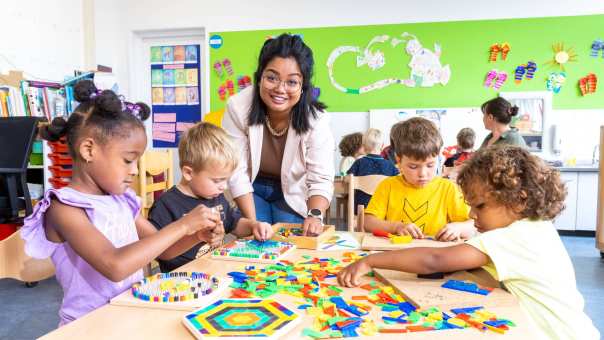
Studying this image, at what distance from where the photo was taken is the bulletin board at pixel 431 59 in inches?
186

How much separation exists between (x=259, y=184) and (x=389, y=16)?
377 cm

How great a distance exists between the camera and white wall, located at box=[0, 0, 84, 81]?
397 cm

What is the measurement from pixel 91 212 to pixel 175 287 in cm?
32

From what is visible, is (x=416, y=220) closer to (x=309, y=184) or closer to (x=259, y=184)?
(x=309, y=184)

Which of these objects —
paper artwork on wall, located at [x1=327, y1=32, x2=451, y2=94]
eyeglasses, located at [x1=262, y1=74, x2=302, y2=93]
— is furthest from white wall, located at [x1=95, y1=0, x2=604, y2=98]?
eyeglasses, located at [x1=262, y1=74, x2=302, y2=93]

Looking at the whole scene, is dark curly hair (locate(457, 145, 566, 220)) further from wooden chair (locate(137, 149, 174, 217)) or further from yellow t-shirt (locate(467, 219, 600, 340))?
wooden chair (locate(137, 149, 174, 217))

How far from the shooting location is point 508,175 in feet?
3.40

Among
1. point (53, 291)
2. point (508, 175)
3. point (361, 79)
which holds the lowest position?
Result: point (53, 291)

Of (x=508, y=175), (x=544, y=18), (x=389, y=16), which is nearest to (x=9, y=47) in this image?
(x=389, y=16)

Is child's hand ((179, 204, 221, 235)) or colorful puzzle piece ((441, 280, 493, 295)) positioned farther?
child's hand ((179, 204, 221, 235))

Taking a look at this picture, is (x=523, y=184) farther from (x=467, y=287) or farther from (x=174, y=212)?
(x=174, y=212)

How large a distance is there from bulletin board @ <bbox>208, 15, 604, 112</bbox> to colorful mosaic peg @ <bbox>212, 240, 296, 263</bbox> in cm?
401

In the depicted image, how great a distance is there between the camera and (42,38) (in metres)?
4.36

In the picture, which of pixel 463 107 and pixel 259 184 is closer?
pixel 259 184
